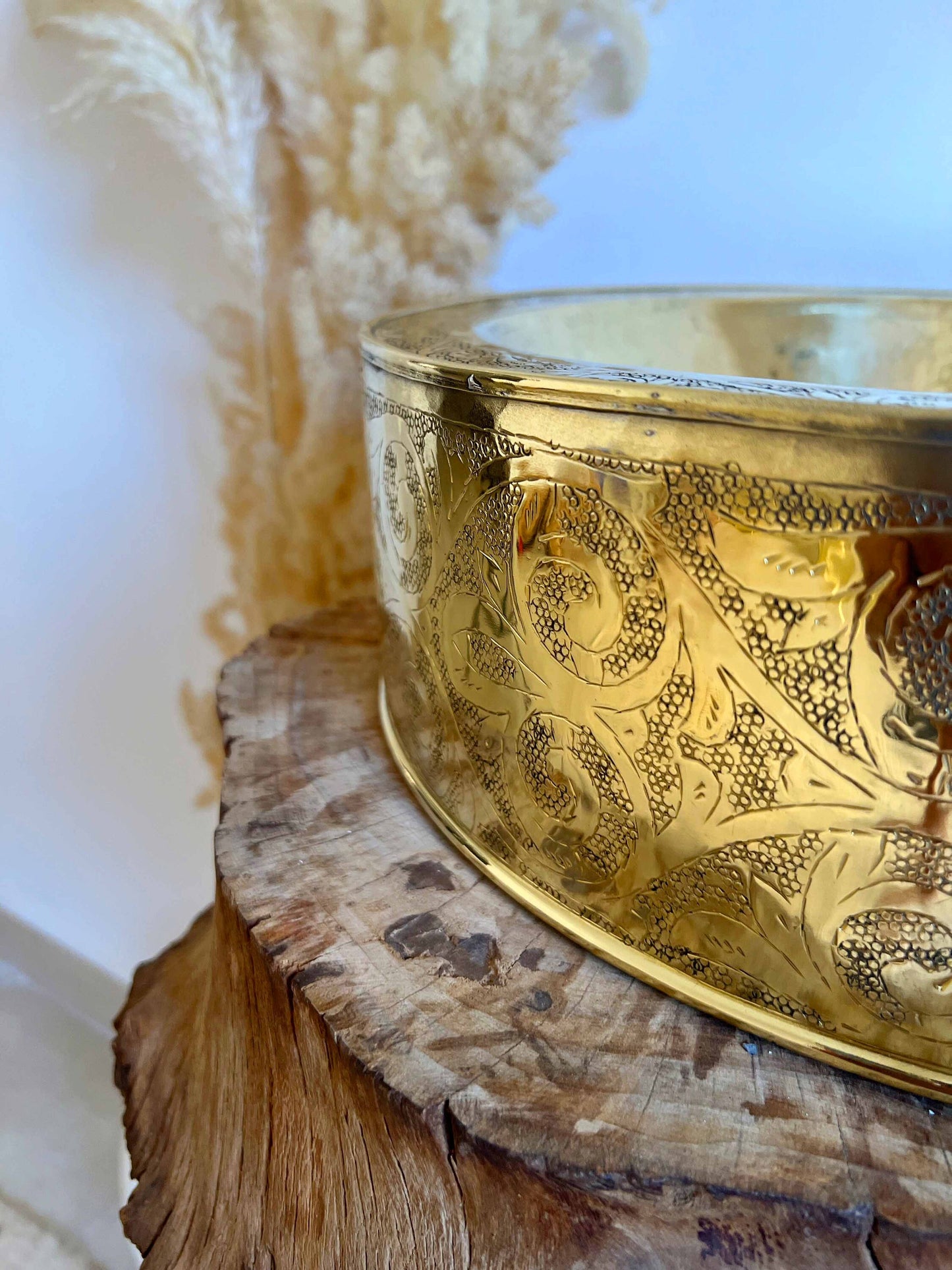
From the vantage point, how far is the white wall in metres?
0.84

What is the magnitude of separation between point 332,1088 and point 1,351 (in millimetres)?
1089

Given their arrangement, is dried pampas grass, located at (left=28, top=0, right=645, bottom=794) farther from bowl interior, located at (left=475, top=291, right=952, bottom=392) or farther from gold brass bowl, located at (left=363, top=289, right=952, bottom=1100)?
gold brass bowl, located at (left=363, top=289, right=952, bottom=1100)

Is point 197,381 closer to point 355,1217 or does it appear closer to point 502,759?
point 502,759

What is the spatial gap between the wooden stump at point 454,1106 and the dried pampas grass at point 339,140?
0.48m

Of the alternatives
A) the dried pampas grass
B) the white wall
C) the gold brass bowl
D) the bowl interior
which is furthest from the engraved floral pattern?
the white wall

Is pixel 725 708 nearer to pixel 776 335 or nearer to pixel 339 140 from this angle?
pixel 776 335

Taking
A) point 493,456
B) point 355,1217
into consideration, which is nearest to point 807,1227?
point 355,1217

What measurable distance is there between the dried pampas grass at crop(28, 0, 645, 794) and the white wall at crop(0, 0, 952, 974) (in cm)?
7

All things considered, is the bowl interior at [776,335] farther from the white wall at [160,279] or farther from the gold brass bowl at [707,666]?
the gold brass bowl at [707,666]

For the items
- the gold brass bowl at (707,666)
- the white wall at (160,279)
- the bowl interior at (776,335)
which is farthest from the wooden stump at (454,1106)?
the white wall at (160,279)

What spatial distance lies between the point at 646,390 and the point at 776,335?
51 centimetres

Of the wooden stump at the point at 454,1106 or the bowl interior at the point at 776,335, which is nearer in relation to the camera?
the wooden stump at the point at 454,1106

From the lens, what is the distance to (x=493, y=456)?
1.49 ft

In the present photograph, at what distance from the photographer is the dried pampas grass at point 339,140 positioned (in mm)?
812
